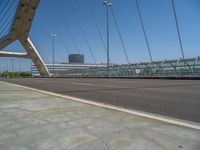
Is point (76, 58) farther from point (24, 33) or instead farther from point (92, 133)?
point (92, 133)

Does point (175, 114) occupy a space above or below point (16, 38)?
below

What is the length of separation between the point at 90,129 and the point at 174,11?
86.2 feet

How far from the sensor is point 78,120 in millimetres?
4625

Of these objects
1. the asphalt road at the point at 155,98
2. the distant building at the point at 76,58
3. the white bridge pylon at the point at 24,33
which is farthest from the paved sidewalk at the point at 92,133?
the distant building at the point at 76,58

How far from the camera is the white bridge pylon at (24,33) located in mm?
43072

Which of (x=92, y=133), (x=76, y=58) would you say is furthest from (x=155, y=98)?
(x=76, y=58)

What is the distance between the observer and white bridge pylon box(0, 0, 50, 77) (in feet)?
141

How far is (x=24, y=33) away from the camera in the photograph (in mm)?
58438

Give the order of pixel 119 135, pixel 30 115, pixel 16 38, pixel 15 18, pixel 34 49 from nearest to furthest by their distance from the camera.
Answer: pixel 119 135 < pixel 30 115 < pixel 15 18 < pixel 16 38 < pixel 34 49

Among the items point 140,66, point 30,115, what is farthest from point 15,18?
point 30,115

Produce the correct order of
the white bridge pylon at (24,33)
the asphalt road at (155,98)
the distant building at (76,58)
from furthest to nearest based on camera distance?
1. the distant building at (76,58)
2. the white bridge pylon at (24,33)
3. the asphalt road at (155,98)

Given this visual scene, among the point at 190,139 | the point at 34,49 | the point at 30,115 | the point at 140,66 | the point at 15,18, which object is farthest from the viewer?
the point at 34,49

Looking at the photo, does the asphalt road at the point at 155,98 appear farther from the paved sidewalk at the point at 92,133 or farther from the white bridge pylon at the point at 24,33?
the white bridge pylon at the point at 24,33

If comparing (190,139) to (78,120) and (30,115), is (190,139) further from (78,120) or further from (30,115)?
(30,115)
